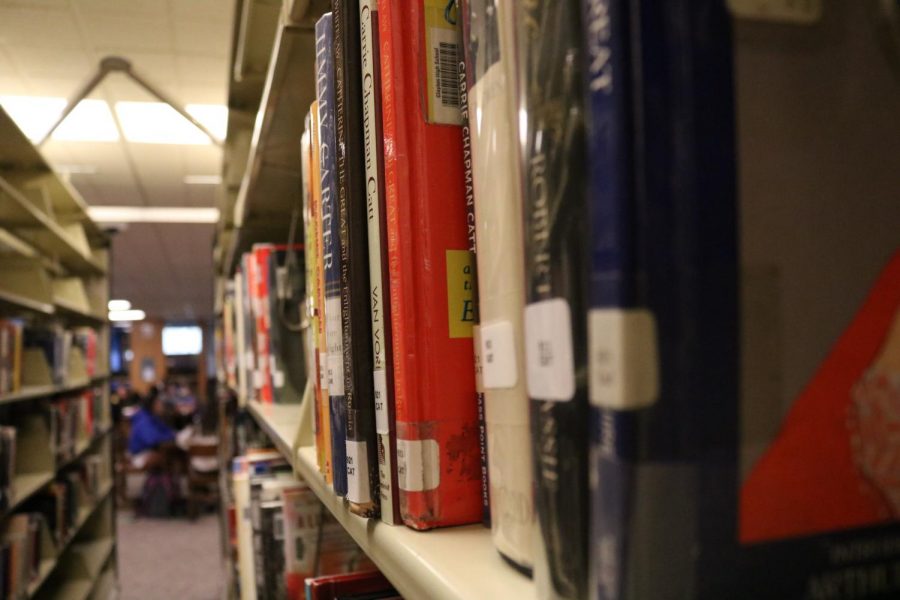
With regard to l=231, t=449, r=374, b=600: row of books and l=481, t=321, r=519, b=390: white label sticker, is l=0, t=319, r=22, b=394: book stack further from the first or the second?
l=481, t=321, r=519, b=390: white label sticker

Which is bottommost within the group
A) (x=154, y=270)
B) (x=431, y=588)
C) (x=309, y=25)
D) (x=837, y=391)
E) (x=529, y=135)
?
(x=431, y=588)

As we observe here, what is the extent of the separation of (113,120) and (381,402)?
15.9 feet

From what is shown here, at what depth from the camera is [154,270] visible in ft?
33.7

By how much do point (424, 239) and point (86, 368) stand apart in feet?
14.4

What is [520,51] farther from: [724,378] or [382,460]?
[382,460]

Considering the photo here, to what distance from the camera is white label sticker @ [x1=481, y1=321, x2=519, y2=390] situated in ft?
1.08

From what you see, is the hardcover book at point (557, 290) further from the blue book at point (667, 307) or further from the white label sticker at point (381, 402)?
the white label sticker at point (381, 402)

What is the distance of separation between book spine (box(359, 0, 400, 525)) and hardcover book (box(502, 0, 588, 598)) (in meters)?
0.18

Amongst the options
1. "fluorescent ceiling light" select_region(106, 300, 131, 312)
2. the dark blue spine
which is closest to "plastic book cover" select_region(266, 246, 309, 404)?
the dark blue spine

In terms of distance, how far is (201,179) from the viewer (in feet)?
19.2

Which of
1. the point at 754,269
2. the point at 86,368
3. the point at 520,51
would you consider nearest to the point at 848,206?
the point at 754,269

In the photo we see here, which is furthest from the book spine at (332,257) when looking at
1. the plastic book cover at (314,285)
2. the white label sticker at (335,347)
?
the plastic book cover at (314,285)

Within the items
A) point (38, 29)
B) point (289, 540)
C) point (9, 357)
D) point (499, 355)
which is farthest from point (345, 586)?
point (38, 29)

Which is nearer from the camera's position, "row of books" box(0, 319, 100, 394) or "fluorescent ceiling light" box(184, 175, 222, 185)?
"row of books" box(0, 319, 100, 394)
